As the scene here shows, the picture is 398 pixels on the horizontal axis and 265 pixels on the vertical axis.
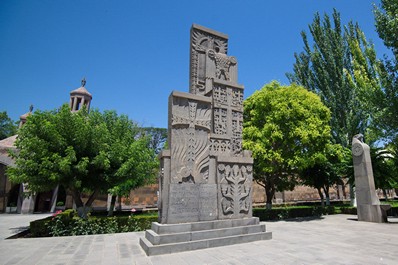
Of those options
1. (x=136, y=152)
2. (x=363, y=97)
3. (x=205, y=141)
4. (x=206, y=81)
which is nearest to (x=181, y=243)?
(x=205, y=141)

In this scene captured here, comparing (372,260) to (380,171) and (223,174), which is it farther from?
(380,171)

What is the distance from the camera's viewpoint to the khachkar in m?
6.35

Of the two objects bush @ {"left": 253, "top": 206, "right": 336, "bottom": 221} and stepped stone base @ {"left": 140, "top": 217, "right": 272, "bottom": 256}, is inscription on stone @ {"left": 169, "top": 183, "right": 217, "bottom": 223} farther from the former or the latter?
bush @ {"left": 253, "top": 206, "right": 336, "bottom": 221}

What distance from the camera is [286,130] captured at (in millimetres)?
13586

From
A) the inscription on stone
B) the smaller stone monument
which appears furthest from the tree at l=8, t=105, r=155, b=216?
the smaller stone monument

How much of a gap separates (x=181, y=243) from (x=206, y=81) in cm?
559

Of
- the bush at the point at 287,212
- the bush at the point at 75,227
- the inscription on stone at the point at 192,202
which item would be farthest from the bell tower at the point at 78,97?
the inscription on stone at the point at 192,202

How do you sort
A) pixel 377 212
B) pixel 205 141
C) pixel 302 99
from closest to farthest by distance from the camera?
pixel 205 141 → pixel 377 212 → pixel 302 99

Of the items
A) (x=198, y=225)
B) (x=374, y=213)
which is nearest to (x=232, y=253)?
(x=198, y=225)

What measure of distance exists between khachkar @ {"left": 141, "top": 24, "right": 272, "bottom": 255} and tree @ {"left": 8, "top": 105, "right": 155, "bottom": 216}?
20.1ft

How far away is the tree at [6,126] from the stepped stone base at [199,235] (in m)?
49.4

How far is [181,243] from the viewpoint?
5.95 metres

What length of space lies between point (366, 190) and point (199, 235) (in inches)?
417

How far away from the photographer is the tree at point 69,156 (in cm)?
1097
